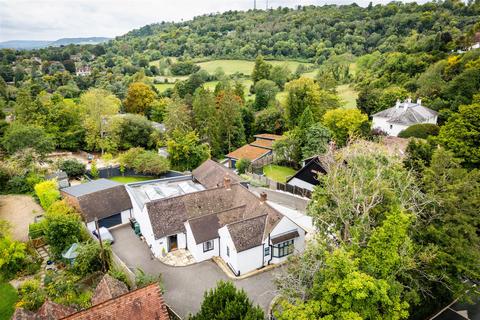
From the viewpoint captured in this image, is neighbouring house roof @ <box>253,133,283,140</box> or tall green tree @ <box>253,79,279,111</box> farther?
tall green tree @ <box>253,79,279,111</box>

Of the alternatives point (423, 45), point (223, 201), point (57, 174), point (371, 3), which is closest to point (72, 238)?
point (223, 201)

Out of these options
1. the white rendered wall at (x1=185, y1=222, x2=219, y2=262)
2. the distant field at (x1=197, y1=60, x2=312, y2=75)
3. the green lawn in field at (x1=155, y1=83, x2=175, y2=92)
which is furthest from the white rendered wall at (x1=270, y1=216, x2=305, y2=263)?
the distant field at (x1=197, y1=60, x2=312, y2=75)

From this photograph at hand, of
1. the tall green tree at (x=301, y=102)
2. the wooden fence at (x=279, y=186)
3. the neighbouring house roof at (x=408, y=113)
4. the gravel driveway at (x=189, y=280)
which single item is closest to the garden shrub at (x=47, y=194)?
the gravel driveway at (x=189, y=280)

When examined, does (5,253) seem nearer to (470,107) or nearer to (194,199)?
(194,199)

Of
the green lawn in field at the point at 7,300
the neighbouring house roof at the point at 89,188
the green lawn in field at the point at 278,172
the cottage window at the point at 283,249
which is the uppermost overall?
the neighbouring house roof at the point at 89,188

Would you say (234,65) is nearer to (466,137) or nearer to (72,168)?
(72,168)

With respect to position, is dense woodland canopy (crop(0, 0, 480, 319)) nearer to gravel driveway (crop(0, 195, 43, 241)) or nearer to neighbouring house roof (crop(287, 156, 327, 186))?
gravel driveway (crop(0, 195, 43, 241))

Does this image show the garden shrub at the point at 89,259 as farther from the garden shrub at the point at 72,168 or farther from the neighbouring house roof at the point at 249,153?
→ the neighbouring house roof at the point at 249,153
